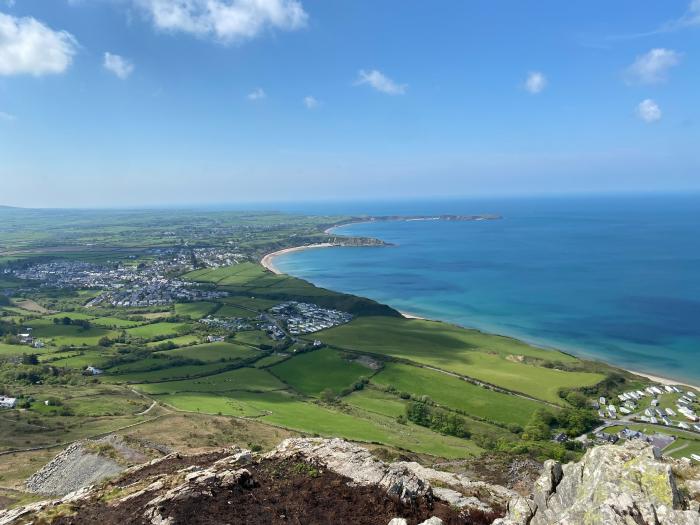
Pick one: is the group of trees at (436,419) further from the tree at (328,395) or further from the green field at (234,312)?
the green field at (234,312)

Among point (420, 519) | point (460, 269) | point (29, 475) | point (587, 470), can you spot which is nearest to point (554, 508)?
point (587, 470)

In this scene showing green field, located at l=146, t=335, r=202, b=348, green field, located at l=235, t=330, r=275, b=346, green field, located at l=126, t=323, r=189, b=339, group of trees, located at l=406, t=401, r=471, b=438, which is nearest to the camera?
group of trees, located at l=406, t=401, r=471, b=438

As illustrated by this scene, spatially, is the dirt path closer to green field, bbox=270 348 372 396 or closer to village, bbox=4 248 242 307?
green field, bbox=270 348 372 396

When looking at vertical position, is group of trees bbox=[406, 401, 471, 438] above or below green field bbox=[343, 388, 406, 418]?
above

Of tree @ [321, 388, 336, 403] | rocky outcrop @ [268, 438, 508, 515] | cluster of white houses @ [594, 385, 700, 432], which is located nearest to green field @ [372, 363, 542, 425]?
tree @ [321, 388, 336, 403]

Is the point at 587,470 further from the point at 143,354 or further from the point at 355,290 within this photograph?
the point at 355,290

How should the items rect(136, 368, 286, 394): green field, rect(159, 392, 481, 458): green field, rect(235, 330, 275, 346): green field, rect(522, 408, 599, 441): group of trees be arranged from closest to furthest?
rect(159, 392, 481, 458): green field → rect(522, 408, 599, 441): group of trees → rect(136, 368, 286, 394): green field → rect(235, 330, 275, 346): green field
